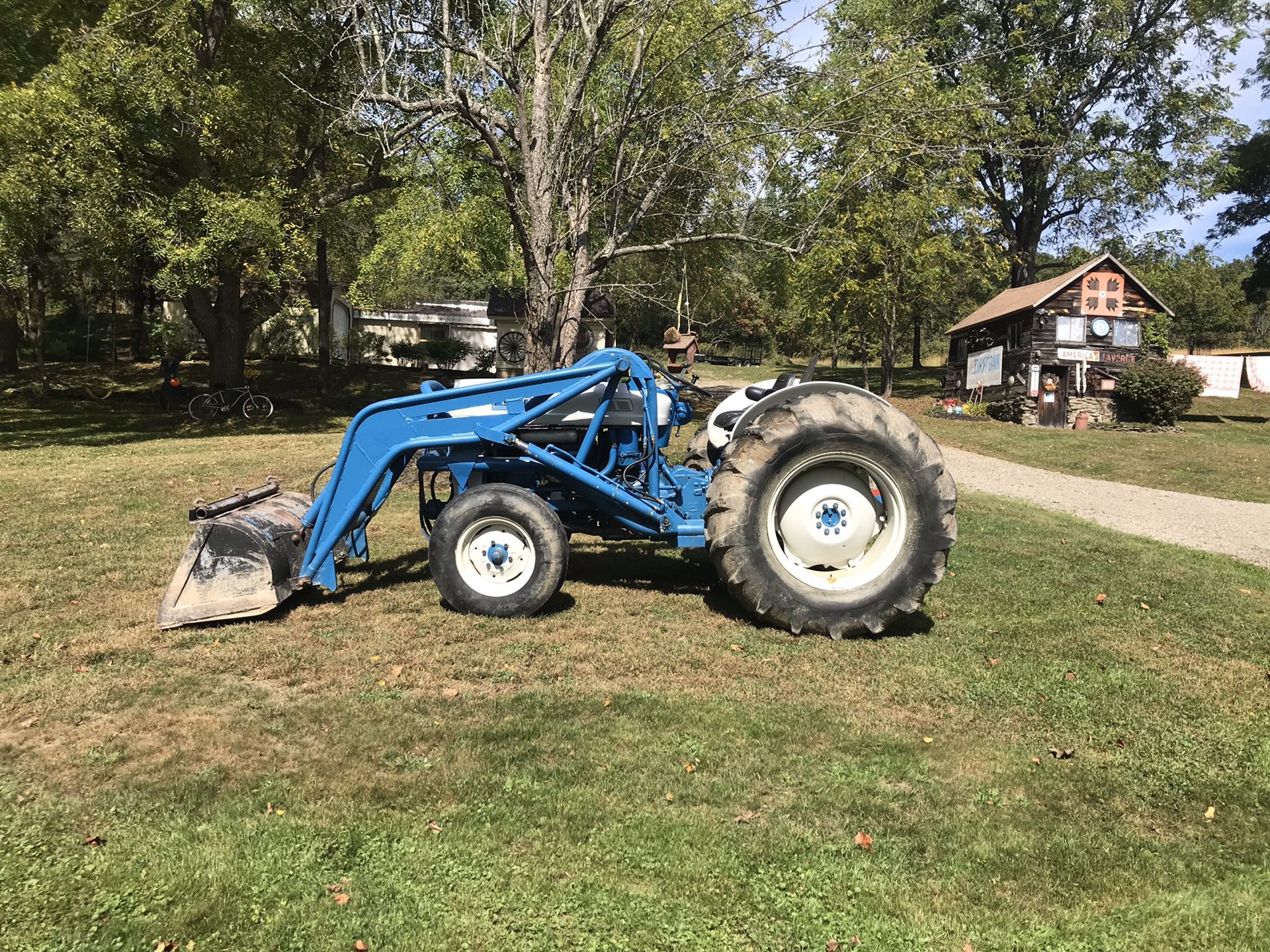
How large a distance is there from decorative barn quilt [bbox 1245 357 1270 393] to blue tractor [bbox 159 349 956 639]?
33.3 m

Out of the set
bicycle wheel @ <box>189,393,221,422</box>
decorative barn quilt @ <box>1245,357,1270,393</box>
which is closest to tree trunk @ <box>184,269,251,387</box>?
bicycle wheel @ <box>189,393,221,422</box>

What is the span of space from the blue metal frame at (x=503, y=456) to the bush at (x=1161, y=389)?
21.7 meters

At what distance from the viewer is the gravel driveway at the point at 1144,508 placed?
29.3 ft

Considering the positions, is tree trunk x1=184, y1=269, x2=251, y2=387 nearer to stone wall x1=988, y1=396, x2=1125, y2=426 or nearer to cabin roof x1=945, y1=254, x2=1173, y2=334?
stone wall x1=988, y1=396, x2=1125, y2=426

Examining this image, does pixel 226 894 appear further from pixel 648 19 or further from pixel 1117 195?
pixel 1117 195

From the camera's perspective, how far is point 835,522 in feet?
17.1

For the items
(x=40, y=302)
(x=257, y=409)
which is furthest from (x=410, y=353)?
(x=257, y=409)

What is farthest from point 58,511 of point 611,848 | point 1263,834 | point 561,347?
point 1263,834

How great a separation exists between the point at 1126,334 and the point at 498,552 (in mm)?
24956

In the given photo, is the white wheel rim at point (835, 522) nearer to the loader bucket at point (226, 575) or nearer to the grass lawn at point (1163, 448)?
the loader bucket at point (226, 575)

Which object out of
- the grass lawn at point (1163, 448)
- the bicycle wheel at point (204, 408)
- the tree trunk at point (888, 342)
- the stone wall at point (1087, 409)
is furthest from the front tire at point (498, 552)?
the tree trunk at point (888, 342)

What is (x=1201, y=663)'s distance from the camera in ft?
15.5

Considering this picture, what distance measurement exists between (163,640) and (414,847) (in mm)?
2780

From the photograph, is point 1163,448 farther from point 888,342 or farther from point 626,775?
point 626,775
